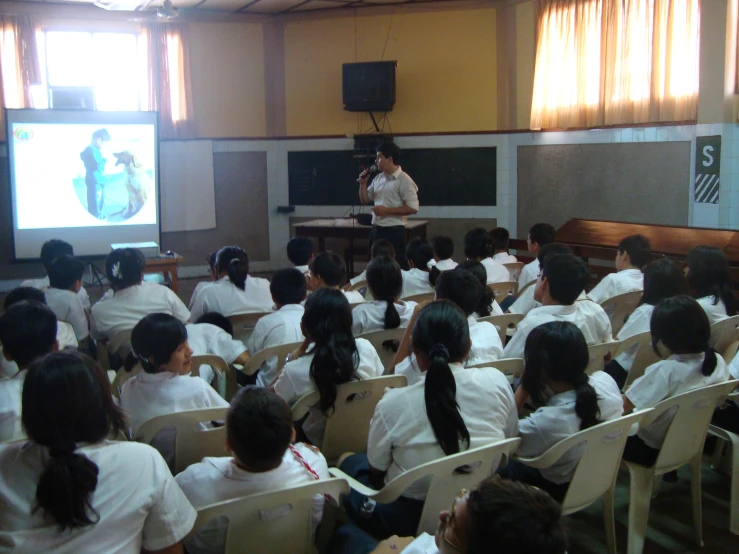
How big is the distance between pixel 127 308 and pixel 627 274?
273 cm

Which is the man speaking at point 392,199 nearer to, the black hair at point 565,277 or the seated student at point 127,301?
the seated student at point 127,301

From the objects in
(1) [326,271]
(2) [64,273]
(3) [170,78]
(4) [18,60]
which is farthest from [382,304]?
(4) [18,60]

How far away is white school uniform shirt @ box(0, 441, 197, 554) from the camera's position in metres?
1.48

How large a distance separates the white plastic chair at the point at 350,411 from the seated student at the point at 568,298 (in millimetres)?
759

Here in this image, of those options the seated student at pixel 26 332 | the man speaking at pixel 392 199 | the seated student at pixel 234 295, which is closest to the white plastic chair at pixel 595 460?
the seated student at pixel 26 332

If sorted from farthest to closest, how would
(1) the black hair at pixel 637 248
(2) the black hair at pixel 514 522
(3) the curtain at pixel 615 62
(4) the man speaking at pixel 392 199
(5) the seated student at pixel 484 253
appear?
(3) the curtain at pixel 615 62, (4) the man speaking at pixel 392 199, (5) the seated student at pixel 484 253, (1) the black hair at pixel 637 248, (2) the black hair at pixel 514 522

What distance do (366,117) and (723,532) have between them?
286 inches

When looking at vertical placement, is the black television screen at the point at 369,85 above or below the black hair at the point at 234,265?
above

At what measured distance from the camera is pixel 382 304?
3.38m

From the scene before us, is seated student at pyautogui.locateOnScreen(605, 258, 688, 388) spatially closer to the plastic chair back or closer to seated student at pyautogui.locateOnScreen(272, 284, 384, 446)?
seated student at pyautogui.locateOnScreen(272, 284, 384, 446)

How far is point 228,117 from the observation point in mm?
9305

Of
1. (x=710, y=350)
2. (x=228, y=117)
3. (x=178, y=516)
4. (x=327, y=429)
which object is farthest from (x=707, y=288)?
(x=228, y=117)

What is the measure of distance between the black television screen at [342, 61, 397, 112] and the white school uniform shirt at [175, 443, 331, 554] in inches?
290

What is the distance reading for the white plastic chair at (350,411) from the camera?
2.48 metres
